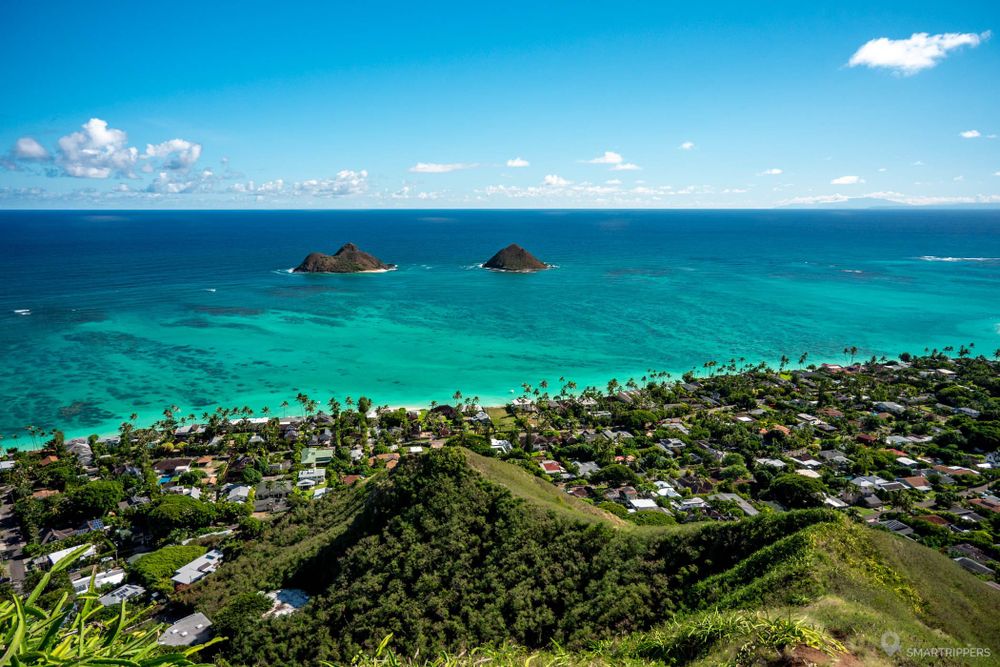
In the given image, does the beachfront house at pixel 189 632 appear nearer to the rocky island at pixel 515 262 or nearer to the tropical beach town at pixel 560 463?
the tropical beach town at pixel 560 463

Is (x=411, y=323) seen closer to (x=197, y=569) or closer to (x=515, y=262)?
(x=197, y=569)

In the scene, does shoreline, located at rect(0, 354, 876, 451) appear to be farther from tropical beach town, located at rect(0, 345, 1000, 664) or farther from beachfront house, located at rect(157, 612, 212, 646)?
beachfront house, located at rect(157, 612, 212, 646)

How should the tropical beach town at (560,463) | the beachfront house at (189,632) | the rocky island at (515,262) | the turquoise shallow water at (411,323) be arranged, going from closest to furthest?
the beachfront house at (189,632), the tropical beach town at (560,463), the turquoise shallow water at (411,323), the rocky island at (515,262)

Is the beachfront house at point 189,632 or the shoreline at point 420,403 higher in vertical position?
the shoreline at point 420,403

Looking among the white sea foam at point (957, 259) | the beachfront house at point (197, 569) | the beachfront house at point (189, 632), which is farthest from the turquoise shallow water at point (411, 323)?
the beachfront house at point (189, 632)

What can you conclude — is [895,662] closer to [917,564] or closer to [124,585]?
[917,564]

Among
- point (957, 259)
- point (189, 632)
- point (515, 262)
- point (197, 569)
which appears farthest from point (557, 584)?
point (957, 259)

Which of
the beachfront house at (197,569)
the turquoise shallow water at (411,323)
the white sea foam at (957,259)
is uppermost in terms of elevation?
the white sea foam at (957,259)

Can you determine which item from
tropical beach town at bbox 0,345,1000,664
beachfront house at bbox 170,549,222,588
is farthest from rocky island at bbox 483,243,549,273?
beachfront house at bbox 170,549,222,588

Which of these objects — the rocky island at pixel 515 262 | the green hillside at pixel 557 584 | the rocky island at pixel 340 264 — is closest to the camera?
the green hillside at pixel 557 584
